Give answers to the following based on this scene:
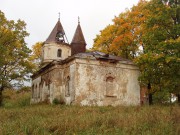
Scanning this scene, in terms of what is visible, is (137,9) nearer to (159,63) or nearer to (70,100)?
(159,63)

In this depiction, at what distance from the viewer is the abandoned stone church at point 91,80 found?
74.2ft

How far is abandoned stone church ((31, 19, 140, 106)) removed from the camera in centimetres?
2262

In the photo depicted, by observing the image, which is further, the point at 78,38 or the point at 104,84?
the point at 78,38

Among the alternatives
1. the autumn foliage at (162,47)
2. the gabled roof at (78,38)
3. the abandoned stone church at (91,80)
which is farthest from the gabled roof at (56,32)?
the autumn foliage at (162,47)

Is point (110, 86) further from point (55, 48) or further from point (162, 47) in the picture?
point (55, 48)

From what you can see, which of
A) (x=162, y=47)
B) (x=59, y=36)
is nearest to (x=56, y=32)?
(x=59, y=36)

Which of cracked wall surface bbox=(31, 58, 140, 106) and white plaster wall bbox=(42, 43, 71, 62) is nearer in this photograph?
cracked wall surface bbox=(31, 58, 140, 106)

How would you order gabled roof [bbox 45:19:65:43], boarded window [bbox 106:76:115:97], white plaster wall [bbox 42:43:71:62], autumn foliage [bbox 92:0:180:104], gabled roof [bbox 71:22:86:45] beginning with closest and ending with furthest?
autumn foliage [bbox 92:0:180:104] → boarded window [bbox 106:76:115:97] → gabled roof [bbox 71:22:86:45] → white plaster wall [bbox 42:43:71:62] → gabled roof [bbox 45:19:65:43]

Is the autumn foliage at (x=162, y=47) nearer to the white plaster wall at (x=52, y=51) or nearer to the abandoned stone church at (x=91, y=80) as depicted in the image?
the abandoned stone church at (x=91, y=80)

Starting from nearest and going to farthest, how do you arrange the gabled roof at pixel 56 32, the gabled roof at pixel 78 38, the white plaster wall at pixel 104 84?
the white plaster wall at pixel 104 84
the gabled roof at pixel 78 38
the gabled roof at pixel 56 32

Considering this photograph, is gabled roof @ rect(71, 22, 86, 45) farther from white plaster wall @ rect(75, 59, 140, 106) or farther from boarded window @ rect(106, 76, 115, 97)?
boarded window @ rect(106, 76, 115, 97)

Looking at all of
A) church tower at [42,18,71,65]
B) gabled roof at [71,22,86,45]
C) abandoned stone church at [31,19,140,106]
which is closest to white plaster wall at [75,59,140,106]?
abandoned stone church at [31,19,140,106]

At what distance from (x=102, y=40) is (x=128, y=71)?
7.38 metres

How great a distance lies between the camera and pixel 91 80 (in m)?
23.0
